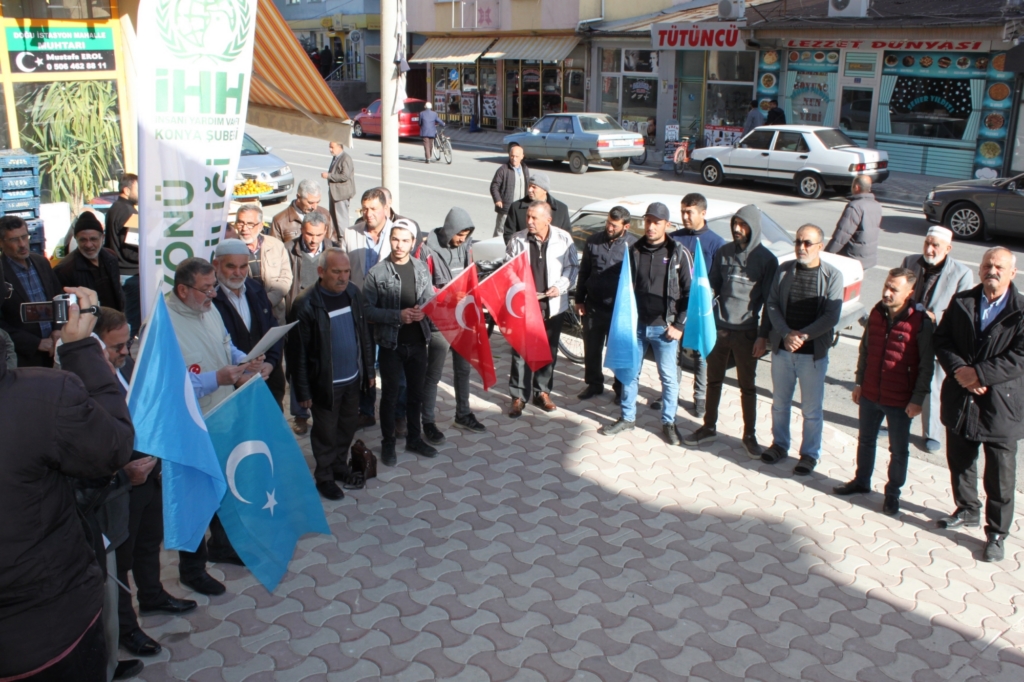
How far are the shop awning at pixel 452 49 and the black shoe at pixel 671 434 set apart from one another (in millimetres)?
30578

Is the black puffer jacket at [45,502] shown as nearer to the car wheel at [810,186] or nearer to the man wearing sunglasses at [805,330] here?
the man wearing sunglasses at [805,330]

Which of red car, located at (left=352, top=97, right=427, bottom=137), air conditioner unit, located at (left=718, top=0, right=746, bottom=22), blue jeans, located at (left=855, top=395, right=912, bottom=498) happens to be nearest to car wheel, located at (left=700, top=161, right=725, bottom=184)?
air conditioner unit, located at (left=718, top=0, right=746, bottom=22)

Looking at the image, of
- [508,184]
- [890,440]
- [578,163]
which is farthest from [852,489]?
[578,163]

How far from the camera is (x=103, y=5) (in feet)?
29.7

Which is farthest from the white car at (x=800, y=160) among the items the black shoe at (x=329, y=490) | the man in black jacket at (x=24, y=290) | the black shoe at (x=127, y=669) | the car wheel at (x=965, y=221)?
the black shoe at (x=127, y=669)

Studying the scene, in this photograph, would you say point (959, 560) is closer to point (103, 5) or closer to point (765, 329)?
point (765, 329)

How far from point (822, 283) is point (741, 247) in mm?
765

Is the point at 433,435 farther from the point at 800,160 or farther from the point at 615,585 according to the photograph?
the point at 800,160

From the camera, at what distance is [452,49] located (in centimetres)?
3753

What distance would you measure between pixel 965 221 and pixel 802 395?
11.0 m

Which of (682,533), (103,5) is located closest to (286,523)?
(682,533)

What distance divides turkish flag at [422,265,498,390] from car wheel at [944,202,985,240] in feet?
38.8

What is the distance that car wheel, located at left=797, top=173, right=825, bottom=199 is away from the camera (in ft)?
66.2

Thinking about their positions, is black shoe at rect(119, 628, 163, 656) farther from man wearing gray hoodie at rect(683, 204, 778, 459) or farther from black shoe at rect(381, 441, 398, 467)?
man wearing gray hoodie at rect(683, 204, 778, 459)
